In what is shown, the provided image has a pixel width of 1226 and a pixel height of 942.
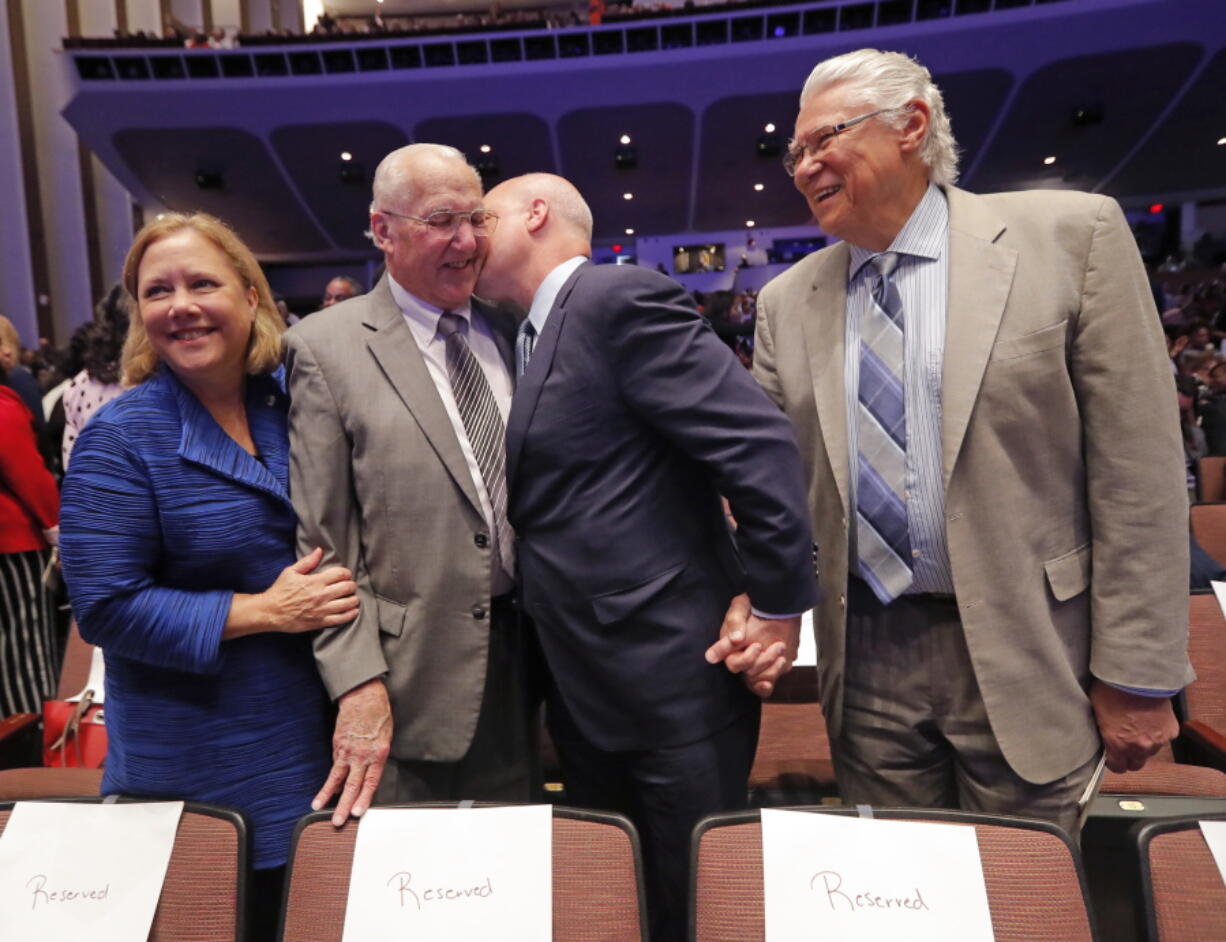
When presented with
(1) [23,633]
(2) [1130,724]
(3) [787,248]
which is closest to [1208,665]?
(2) [1130,724]

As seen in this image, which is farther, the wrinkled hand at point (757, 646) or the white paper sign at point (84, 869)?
the wrinkled hand at point (757, 646)

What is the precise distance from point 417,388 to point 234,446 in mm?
288

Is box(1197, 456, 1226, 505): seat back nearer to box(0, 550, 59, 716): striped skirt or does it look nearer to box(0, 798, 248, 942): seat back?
box(0, 798, 248, 942): seat back

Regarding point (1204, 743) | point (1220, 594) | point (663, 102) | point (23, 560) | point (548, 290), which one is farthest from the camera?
point (663, 102)

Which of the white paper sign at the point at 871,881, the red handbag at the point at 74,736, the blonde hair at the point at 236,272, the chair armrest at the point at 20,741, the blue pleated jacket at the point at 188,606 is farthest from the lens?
the red handbag at the point at 74,736

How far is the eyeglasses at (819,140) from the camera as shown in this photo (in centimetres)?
113

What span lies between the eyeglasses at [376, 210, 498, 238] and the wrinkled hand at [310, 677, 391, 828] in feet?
2.48

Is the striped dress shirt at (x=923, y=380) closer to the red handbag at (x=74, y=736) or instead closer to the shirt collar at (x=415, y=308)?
the shirt collar at (x=415, y=308)

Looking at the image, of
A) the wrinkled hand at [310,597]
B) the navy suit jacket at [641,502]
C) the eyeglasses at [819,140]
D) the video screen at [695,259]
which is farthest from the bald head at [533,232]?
the video screen at [695,259]

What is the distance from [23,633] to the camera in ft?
8.54

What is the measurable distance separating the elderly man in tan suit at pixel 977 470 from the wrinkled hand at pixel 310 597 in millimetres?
772

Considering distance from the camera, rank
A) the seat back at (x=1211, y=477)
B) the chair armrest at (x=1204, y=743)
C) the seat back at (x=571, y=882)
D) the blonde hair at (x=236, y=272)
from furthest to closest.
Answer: the seat back at (x=1211, y=477)
the chair armrest at (x=1204, y=743)
the blonde hair at (x=236, y=272)
the seat back at (x=571, y=882)

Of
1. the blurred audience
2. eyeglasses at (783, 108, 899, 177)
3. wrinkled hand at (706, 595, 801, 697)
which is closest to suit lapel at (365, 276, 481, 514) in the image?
wrinkled hand at (706, 595, 801, 697)

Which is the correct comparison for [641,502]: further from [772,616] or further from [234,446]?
[234,446]
